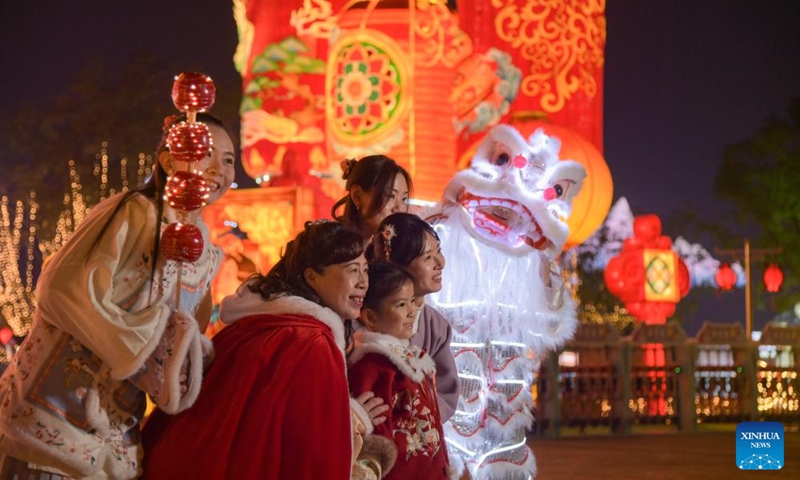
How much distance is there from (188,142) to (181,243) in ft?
0.89

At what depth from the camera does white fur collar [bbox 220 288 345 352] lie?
9.61ft

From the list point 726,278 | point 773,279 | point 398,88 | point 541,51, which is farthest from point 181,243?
point 726,278

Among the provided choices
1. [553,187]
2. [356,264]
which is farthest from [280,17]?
[356,264]

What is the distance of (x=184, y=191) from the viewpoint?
110 inches

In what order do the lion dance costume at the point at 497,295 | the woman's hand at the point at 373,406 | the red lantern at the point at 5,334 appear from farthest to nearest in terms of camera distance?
the red lantern at the point at 5,334
the lion dance costume at the point at 497,295
the woman's hand at the point at 373,406

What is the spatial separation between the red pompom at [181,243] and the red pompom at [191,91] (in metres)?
0.34

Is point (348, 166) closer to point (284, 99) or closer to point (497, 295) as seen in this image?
point (497, 295)

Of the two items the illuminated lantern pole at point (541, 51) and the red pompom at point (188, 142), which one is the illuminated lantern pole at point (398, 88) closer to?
the illuminated lantern pole at point (541, 51)

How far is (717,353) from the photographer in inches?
567

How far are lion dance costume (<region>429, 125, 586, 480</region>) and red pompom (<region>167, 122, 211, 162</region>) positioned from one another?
8.29ft

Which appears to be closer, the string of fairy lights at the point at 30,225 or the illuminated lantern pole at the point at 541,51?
the illuminated lantern pole at the point at 541,51

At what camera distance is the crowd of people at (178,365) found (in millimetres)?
2623

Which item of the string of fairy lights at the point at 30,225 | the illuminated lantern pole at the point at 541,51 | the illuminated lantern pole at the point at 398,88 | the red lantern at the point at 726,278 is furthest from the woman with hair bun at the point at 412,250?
the red lantern at the point at 726,278

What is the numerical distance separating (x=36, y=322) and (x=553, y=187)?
3.16 m
